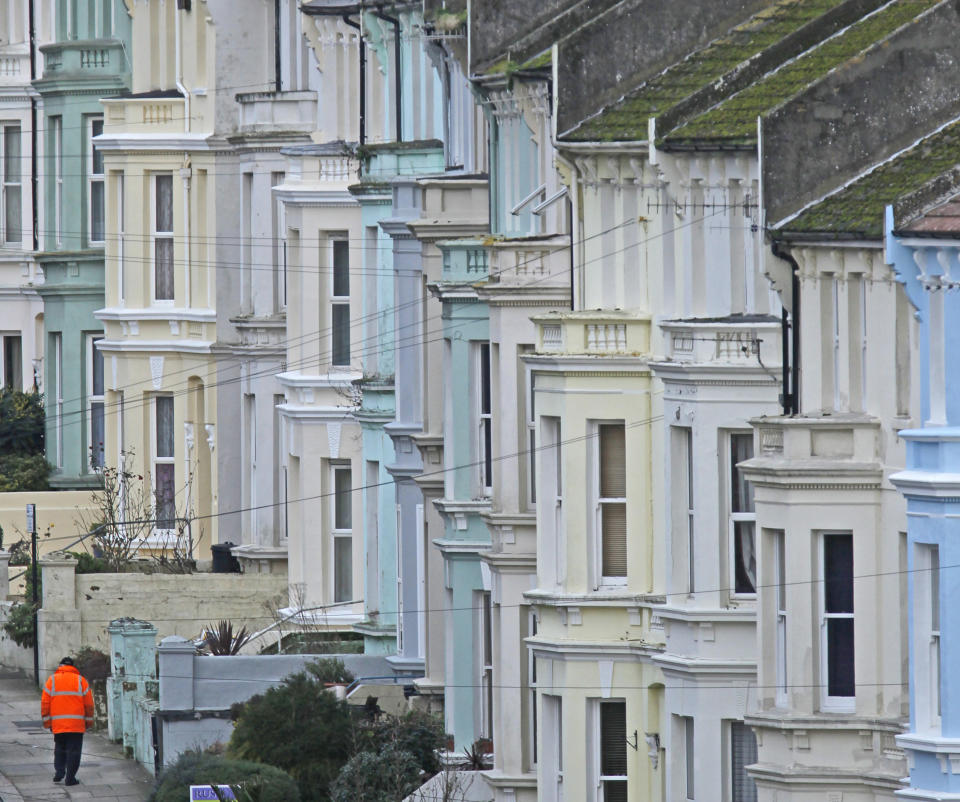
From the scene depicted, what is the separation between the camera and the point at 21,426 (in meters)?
69.5

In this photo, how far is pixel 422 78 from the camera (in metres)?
45.9

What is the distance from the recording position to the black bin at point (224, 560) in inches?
2271

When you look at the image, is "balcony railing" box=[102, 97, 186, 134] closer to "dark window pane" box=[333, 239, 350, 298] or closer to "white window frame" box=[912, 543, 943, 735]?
"dark window pane" box=[333, 239, 350, 298]

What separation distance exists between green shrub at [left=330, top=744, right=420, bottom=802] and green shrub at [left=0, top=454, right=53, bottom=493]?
28130 mm

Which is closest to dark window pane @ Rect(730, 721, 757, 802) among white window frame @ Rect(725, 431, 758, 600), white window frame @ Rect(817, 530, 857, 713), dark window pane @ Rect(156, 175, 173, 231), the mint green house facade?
white window frame @ Rect(725, 431, 758, 600)

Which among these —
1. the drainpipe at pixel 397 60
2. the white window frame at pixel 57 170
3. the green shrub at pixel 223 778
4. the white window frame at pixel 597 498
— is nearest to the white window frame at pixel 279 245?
the drainpipe at pixel 397 60

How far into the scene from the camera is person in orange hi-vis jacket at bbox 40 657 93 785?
45625 mm

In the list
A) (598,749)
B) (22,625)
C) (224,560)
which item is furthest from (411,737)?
(224,560)

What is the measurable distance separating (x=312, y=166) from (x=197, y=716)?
29.6ft

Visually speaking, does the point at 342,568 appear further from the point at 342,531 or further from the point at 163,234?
the point at 163,234

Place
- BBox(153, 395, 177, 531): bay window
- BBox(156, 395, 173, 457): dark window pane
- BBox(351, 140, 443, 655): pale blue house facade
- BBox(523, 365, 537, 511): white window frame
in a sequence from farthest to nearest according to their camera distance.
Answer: BBox(156, 395, 173, 457): dark window pane
BBox(153, 395, 177, 531): bay window
BBox(351, 140, 443, 655): pale blue house facade
BBox(523, 365, 537, 511): white window frame

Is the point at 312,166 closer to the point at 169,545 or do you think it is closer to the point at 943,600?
the point at 169,545

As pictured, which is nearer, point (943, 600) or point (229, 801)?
point (943, 600)

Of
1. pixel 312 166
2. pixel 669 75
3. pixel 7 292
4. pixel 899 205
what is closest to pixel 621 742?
pixel 669 75
